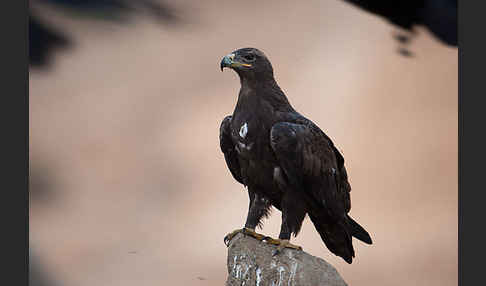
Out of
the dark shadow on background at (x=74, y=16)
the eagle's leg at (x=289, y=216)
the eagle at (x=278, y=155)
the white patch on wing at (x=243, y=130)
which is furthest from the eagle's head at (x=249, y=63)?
the dark shadow on background at (x=74, y=16)

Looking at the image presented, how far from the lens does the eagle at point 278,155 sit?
12.1 feet

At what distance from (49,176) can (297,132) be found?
124 inches

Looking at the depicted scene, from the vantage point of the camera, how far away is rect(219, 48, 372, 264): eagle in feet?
12.1

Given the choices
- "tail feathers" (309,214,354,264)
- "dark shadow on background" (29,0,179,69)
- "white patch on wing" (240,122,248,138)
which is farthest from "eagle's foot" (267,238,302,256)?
"dark shadow on background" (29,0,179,69)

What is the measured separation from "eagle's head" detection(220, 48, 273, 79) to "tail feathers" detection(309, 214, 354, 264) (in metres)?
1.08

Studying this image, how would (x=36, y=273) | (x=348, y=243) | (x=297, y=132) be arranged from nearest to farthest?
(x=297, y=132)
(x=348, y=243)
(x=36, y=273)

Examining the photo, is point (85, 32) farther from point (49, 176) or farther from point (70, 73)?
point (49, 176)

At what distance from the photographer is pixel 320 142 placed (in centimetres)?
385

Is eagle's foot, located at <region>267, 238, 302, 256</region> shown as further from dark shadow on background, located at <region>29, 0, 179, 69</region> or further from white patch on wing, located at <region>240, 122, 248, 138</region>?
dark shadow on background, located at <region>29, 0, 179, 69</region>

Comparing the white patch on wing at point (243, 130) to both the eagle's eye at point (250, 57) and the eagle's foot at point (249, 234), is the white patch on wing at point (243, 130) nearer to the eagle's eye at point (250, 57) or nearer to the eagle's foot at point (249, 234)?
the eagle's eye at point (250, 57)

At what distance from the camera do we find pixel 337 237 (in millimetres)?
4105

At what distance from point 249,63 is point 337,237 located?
140 cm

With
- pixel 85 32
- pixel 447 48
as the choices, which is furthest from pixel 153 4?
pixel 447 48

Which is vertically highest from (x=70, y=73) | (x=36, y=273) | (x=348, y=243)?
(x=70, y=73)
